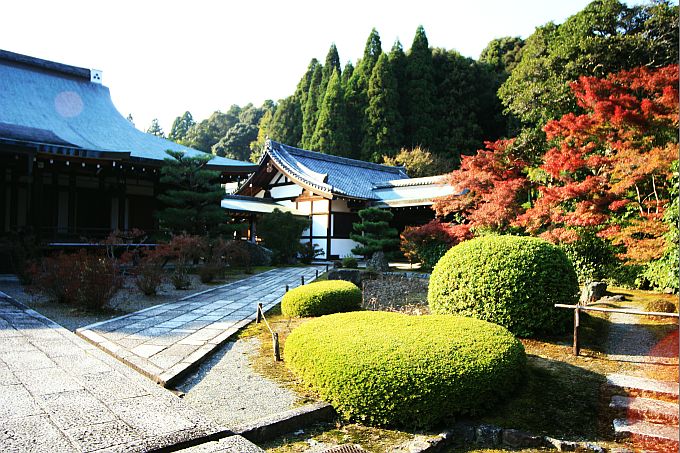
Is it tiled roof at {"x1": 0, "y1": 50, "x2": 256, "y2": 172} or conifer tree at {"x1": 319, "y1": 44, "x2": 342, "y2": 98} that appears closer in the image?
tiled roof at {"x1": 0, "y1": 50, "x2": 256, "y2": 172}

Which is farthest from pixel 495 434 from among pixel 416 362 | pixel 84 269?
pixel 84 269

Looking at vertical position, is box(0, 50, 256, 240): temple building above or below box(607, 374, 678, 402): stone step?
above

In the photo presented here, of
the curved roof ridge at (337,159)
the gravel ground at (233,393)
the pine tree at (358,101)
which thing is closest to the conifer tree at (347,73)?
the pine tree at (358,101)

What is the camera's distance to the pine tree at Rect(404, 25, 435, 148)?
1344 inches

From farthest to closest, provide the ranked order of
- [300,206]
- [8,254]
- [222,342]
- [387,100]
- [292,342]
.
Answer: [387,100], [300,206], [8,254], [222,342], [292,342]

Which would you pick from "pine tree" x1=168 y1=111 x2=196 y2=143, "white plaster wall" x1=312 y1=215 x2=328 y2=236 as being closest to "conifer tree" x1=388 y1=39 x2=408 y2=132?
"white plaster wall" x1=312 y1=215 x2=328 y2=236

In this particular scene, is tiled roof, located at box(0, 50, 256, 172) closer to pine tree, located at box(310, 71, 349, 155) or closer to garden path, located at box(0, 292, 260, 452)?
garden path, located at box(0, 292, 260, 452)

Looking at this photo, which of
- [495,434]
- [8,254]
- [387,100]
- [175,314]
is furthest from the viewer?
[387,100]

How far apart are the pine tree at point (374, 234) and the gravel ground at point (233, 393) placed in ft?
39.0

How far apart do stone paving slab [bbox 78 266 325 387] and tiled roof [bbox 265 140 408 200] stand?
36.4 ft

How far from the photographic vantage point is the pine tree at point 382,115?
3388 cm

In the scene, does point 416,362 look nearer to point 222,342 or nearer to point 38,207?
point 222,342

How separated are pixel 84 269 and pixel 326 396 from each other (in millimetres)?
5856

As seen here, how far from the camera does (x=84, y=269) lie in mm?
7719
